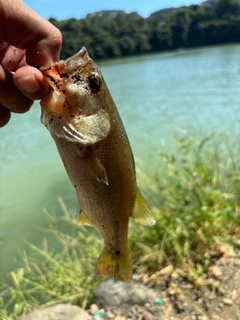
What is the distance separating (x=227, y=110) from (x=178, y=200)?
27.2ft

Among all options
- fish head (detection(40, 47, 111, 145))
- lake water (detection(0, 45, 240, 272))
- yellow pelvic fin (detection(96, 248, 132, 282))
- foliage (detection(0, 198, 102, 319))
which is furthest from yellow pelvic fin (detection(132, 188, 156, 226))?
lake water (detection(0, 45, 240, 272))

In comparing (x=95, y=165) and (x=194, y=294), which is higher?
(x=95, y=165)

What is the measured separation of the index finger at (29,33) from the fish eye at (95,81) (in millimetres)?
266

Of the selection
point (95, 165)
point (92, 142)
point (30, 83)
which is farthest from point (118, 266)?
point (30, 83)

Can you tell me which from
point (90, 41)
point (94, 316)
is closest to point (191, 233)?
point (94, 316)

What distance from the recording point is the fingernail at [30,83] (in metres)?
1.58

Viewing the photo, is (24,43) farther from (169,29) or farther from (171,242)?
(169,29)

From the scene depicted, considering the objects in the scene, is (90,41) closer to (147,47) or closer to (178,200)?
(147,47)

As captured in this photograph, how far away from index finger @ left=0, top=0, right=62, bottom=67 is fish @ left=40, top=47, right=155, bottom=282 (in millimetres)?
148

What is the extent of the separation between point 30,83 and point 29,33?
372 mm

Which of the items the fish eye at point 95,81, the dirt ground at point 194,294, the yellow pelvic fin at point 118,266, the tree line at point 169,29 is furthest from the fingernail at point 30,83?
the tree line at point 169,29

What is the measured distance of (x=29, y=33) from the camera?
5.88ft

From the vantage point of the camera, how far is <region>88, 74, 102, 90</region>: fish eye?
170 centimetres

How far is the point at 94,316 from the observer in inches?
138
